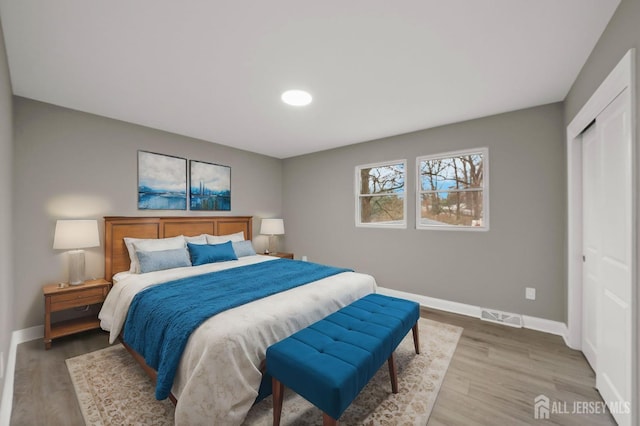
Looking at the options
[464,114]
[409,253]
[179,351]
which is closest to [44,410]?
[179,351]

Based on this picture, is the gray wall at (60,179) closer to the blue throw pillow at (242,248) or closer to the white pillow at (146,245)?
the white pillow at (146,245)

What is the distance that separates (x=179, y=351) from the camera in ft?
5.51

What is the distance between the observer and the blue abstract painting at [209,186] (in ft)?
13.7

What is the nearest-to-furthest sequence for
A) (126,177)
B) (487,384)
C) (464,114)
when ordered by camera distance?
(487,384)
(464,114)
(126,177)

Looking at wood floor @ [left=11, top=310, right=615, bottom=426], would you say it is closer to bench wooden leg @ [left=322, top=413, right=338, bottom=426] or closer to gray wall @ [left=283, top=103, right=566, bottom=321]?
gray wall @ [left=283, top=103, right=566, bottom=321]

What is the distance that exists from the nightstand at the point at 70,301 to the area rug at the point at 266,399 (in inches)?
17.4

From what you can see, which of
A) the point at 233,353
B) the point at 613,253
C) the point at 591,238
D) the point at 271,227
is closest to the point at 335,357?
the point at 233,353

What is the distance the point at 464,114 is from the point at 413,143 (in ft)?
2.67

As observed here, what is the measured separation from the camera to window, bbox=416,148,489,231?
3.43 m

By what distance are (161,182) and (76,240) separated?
1280 mm

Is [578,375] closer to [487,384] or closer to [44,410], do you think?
[487,384]

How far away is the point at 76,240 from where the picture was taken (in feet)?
9.16

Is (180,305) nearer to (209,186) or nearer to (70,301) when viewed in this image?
(70,301)

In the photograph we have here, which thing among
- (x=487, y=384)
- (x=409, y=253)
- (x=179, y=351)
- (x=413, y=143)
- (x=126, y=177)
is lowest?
(x=487, y=384)
